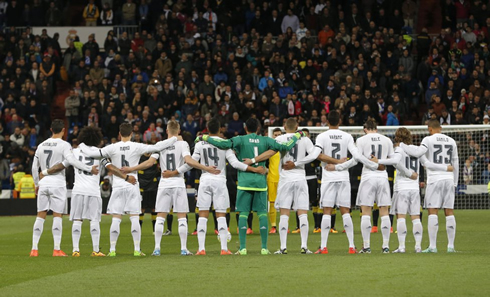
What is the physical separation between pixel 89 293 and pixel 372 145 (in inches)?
247

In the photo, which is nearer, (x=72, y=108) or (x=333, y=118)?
(x=333, y=118)

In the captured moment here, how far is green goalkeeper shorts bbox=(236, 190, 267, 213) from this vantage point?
14.1 metres

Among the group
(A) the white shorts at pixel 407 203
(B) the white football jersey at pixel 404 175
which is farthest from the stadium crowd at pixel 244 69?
(A) the white shorts at pixel 407 203

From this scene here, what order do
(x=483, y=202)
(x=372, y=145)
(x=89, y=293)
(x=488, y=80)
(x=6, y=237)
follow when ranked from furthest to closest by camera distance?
(x=488, y=80), (x=483, y=202), (x=6, y=237), (x=372, y=145), (x=89, y=293)

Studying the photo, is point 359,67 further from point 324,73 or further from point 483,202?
point 483,202

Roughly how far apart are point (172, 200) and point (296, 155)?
2.29 metres

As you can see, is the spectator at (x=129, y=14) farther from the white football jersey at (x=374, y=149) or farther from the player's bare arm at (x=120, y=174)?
the white football jersey at (x=374, y=149)

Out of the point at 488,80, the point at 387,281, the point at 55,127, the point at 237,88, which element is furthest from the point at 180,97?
the point at 387,281

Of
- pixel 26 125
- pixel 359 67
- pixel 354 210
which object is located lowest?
pixel 354 210

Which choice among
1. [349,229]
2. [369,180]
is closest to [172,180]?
[349,229]

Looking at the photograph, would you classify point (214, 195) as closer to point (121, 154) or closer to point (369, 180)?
point (121, 154)

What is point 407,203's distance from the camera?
1490 centimetres

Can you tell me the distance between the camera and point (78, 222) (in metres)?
15.0

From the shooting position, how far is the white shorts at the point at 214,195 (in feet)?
47.4
